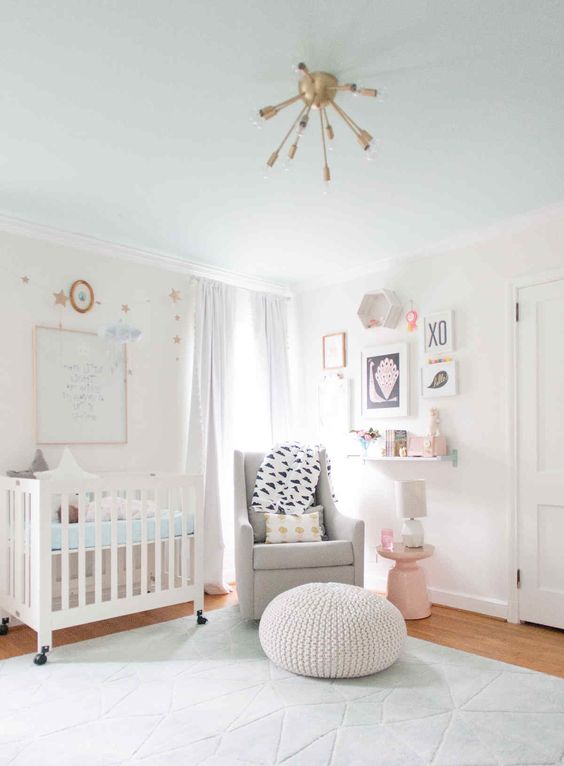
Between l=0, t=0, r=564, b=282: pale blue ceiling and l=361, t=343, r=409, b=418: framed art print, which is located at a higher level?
l=0, t=0, r=564, b=282: pale blue ceiling

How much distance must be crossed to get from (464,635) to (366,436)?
1441mm

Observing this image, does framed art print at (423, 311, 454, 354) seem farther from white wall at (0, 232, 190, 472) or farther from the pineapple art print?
white wall at (0, 232, 190, 472)

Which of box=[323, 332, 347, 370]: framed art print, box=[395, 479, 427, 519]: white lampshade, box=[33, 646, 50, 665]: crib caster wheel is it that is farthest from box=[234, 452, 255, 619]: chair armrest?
box=[323, 332, 347, 370]: framed art print

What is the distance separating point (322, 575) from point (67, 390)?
1.84m

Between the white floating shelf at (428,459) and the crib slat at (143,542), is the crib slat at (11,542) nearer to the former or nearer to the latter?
the crib slat at (143,542)

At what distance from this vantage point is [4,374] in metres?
3.44

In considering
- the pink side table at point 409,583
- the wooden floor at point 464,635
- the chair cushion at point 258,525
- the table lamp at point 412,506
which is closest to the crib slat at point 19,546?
the wooden floor at point 464,635

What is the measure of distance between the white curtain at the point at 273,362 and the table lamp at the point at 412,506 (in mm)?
1298

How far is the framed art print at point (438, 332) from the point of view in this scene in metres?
3.86

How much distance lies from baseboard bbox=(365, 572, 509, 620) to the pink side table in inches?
7.7

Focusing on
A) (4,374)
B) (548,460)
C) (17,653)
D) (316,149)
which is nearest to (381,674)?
(548,460)

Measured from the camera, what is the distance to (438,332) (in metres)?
3.93

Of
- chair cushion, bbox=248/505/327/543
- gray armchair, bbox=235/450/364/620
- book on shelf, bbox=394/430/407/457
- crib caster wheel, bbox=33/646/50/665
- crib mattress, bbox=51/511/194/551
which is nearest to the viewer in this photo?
crib caster wheel, bbox=33/646/50/665

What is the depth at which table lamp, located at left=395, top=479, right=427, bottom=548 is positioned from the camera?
3.63 meters
